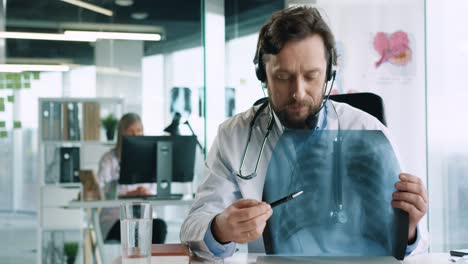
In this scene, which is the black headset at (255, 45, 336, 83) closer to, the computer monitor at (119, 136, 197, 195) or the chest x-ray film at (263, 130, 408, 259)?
the chest x-ray film at (263, 130, 408, 259)

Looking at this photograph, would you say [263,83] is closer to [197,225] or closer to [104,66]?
[197,225]

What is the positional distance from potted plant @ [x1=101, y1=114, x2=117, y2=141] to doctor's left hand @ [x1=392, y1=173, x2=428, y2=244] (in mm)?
3715

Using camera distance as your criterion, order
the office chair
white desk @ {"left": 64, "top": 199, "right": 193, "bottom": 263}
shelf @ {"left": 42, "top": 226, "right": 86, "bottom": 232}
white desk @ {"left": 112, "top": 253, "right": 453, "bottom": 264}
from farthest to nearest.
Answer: shelf @ {"left": 42, "top": 226, "right": 86, "bottom": 232} < white desk @ {"left": 64, "top": 199, "right": 193, "bottom": 263} < the office chair < white desk @ {"left": 112, "top": 253, "right": 453, "bottom": 264}

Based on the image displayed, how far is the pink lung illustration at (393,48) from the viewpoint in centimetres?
361

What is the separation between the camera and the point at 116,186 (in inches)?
179

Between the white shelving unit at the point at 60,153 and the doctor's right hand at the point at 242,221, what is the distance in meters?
3.47

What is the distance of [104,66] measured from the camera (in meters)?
4.94

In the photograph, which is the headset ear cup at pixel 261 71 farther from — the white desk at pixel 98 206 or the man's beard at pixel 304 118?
the white desk at pixel 98 206

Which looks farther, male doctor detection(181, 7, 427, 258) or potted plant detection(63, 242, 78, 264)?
potted plant detection(63, 242, 78, 264)

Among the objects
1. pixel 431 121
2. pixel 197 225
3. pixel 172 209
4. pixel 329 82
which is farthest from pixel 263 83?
pixel 172 209

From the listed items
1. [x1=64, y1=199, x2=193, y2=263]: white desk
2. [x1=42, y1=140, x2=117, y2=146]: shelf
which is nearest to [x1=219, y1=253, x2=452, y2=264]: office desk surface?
[x1=64, y1=199, x2=193, y2=263]: white desk

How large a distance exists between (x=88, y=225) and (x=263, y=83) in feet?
11.2

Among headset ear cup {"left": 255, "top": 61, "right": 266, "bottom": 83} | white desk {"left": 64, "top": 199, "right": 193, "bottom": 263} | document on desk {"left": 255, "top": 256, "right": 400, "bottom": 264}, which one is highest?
headset ear cup {"left": 255, "top": 61, "right": 266, "bottom": 83}

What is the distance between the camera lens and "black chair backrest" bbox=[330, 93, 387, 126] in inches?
72.2
